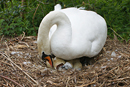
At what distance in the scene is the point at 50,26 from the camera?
2.70 meters

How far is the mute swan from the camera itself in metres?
2.64

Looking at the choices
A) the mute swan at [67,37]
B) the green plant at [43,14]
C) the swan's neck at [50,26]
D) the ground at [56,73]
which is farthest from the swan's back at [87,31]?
the green plant at [43,14]

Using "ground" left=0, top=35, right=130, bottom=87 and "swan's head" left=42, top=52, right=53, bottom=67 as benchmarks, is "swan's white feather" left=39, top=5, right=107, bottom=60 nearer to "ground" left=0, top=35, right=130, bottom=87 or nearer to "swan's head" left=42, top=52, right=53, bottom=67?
"swan's head" left=42, top=52, right=53, bottom=67

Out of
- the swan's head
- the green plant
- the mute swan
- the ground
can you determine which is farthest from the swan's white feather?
the green plant

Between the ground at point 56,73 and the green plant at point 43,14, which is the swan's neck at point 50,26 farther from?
the green plant at point 43,14

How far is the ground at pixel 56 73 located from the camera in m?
2.45

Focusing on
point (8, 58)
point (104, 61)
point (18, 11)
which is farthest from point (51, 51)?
point (18, 11)

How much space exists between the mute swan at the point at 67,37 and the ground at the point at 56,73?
A: 285 millimetres

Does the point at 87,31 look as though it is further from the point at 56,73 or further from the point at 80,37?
the point at 56,73

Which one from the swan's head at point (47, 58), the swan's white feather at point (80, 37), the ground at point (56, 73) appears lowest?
the ground at point (56, 73)

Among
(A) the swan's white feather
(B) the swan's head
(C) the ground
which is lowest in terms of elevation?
(C) the ground

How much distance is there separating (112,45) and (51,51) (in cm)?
139

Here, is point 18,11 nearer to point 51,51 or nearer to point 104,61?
point 51,51

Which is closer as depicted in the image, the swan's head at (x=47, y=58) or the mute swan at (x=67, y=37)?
the mute swan at (x=67, y=37)
